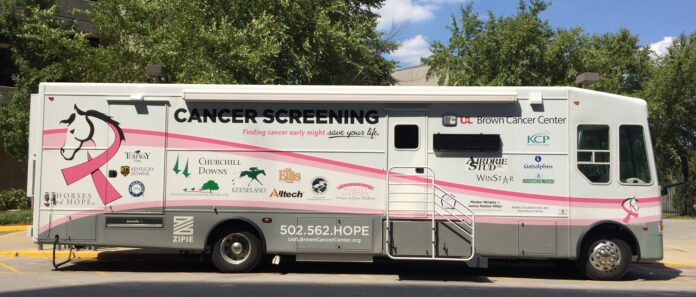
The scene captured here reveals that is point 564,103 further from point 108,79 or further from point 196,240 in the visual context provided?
point 108,79

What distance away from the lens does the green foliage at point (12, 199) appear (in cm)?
2030

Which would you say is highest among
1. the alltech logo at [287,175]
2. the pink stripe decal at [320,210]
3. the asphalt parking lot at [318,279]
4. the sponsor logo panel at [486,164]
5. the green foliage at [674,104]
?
the green foliage at [674,104]

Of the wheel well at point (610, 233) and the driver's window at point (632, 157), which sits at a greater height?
the driver's window at point (632, 157)

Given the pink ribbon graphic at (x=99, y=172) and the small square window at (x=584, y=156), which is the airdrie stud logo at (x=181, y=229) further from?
the small square window at (x=584, y=156)

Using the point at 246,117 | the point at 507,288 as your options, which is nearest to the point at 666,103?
the point at 507,288

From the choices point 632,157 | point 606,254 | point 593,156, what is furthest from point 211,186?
point 632,157

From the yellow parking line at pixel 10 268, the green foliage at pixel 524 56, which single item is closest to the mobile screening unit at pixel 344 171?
the yellow parking line at pixel 10 268

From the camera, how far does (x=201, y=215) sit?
885 centimetres

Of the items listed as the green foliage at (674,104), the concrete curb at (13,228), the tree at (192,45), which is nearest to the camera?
the tree at (192,45)

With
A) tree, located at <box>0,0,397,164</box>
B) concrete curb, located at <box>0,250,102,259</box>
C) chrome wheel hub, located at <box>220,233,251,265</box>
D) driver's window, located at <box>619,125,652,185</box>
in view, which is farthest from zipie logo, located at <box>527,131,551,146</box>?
concrete curb, located at <box>0,250,102,259</box>

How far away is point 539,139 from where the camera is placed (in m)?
8.82

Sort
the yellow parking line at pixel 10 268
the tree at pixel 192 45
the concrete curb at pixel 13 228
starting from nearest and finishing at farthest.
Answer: the yellow parking line at pixel 10 268 → the tree at pixel 192 45 → the concrete curb at pixel 13 228

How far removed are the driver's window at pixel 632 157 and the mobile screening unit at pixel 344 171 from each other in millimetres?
32

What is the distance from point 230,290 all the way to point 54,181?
144 inches
